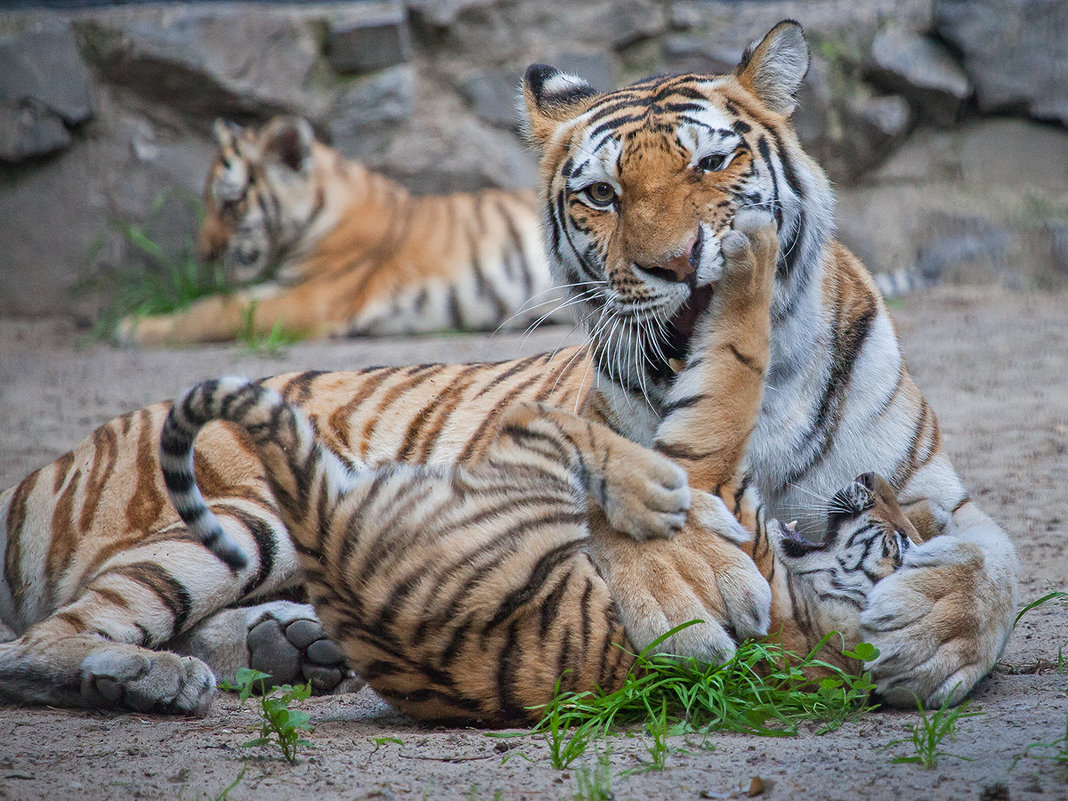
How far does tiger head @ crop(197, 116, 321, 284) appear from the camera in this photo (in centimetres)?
645

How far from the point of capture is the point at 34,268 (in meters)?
6.82

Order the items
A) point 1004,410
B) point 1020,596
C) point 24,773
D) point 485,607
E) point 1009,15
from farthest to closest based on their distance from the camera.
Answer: point 1009,15, point 1004,410, point 1020,596, point 485,607, point 24,773

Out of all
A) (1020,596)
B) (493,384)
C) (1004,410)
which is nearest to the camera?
(1020,596)

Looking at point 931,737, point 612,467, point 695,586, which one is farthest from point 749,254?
point 931,737

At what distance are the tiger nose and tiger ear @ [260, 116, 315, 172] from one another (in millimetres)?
4595

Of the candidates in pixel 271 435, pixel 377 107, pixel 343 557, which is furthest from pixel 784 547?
pixel 377 107

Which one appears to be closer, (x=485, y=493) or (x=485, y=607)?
(x=485, y=607)

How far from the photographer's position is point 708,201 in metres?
2.36

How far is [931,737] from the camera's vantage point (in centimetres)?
180

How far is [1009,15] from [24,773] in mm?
6513

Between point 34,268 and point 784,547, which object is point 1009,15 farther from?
point 34,268

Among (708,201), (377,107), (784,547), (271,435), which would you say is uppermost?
(377,107)

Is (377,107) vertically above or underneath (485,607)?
above

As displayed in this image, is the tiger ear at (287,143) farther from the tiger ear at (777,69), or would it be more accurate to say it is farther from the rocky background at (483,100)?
the tiger ear at (777,69)
